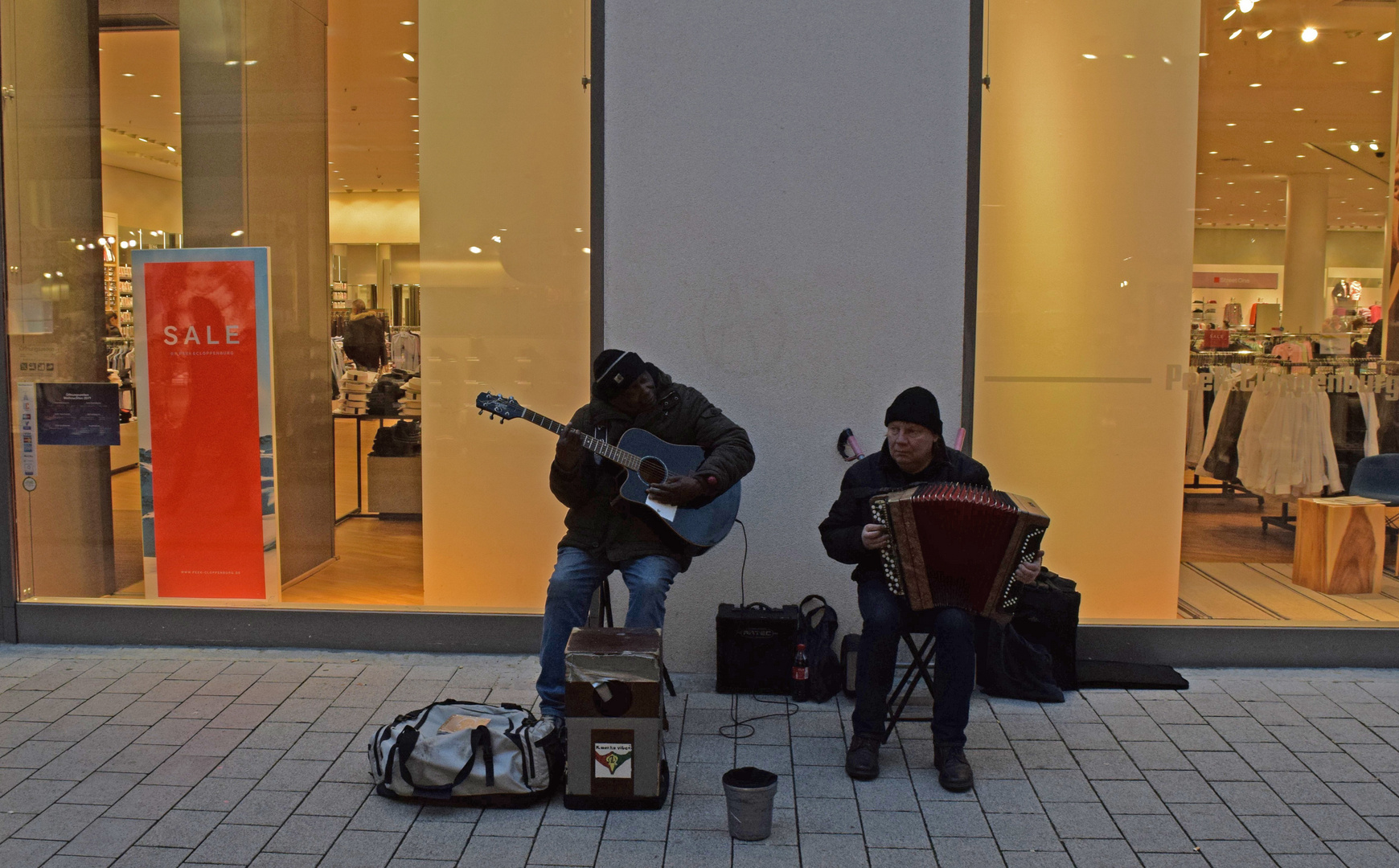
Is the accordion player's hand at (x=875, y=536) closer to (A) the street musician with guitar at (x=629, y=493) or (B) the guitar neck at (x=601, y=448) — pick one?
(A) the street musician with guitar at (x=629, y=493)

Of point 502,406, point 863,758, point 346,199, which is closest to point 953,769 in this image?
point 863,758

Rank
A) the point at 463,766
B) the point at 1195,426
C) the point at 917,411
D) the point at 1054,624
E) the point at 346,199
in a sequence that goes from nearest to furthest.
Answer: the point at 463,766
the point at 917,411
the point at 1054,624
the point at 1195,426
the point at 346,199

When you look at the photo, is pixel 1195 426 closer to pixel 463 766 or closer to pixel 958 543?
pixel 958 543

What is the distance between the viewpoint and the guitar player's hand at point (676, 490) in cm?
379

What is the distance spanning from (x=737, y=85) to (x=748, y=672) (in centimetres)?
237

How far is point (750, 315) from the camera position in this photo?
14.6ft

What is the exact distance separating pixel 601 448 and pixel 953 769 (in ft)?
5.21

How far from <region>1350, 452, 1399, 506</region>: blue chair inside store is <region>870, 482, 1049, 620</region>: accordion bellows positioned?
2.69 metres

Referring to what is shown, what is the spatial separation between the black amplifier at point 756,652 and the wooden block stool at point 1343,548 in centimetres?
264

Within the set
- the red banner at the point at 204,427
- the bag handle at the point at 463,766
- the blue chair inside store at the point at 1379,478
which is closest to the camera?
the bag handle at the point at 463,766

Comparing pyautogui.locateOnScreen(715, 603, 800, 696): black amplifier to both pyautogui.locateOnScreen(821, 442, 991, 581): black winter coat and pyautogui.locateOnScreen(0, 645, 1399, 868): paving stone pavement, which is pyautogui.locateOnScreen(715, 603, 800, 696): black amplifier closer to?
pyautogui.locateOnScreen(0, 645, 1399, 868): paving stone pavement

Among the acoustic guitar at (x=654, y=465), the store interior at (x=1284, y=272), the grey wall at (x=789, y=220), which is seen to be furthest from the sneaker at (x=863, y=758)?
the store interior at (x=1284, y=272)

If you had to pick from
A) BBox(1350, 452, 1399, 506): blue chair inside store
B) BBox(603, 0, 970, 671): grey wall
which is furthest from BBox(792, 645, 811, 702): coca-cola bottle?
BBox(1350, 452, 1399, 506): blue chair inside store

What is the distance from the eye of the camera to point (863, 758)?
3.56m
